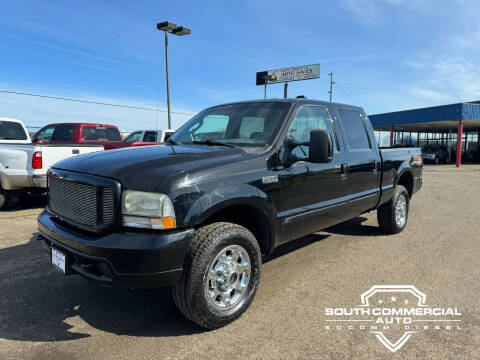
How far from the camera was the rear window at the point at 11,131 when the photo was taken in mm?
8477

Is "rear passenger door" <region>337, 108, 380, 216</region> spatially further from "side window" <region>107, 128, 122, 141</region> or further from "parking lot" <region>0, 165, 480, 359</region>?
"side window" <region>107, 128, 122, 141</region>

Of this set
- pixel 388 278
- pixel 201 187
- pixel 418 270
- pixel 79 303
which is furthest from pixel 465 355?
pixel 79 303

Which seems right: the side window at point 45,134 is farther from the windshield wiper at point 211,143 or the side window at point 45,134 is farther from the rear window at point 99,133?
the windshield wiper at point 211,143

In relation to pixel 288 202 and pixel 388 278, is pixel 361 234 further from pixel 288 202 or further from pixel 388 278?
pixel 288 202

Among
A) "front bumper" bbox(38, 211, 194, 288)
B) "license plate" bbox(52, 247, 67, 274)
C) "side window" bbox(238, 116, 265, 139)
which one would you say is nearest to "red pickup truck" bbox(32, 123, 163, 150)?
"side window" bbox(238, 116, 265, 139)

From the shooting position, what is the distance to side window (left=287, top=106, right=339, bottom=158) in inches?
140

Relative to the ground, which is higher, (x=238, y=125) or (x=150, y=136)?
(x=150, y=136)

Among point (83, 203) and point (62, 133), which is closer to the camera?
point (83, 203)

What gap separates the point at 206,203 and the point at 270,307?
122 cm

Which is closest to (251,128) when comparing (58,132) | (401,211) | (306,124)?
(306,124)

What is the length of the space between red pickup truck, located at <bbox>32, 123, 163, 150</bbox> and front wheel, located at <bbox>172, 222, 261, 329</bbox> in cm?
765

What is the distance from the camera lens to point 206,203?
2.61 metres

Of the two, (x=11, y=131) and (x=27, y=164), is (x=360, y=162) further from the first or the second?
(x=11, y=131)

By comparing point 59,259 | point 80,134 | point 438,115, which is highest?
point 438,115
